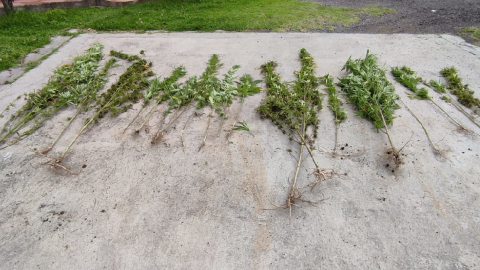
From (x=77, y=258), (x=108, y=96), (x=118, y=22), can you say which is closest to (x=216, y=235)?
(x=77, y=258)

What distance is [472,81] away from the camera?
4.70 m

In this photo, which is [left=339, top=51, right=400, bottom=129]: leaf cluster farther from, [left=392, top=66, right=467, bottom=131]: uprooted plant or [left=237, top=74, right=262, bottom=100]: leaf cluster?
[left=237, top=74, right=262, bottom=100]: leaf cluster

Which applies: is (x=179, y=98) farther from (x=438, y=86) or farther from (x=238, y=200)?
(x=438, y=86)

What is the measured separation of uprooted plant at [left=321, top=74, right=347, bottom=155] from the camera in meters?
3.83

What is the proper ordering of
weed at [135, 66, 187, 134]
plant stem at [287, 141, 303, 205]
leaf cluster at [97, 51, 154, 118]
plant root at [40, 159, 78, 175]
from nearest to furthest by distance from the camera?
plant stem at [287, 141, 303, 205] → plant root at [40, 159, 78, 175] → leaf cluster at [97, 51, 154, 118] → weed at [135, 66, 187, 134]

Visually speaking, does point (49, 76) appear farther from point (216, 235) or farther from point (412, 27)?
point (412, 27)

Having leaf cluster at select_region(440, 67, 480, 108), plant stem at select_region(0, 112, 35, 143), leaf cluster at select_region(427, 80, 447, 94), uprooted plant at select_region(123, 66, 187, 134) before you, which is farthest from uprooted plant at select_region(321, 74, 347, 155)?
plant stem at select_region(0, 112, 35, 143)

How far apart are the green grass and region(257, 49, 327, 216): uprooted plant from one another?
2.93 meters

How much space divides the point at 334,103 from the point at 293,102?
60 centimetres

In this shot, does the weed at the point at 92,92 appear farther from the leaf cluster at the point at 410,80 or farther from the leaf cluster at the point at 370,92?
the leaf cluster at the point at 410,80

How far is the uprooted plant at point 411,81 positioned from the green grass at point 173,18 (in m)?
2.75

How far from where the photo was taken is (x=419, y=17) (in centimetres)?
770

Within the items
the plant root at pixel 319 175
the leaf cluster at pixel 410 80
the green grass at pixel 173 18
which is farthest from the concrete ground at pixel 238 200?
the green grass at pixel 173 18

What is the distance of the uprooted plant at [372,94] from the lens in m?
3.72
